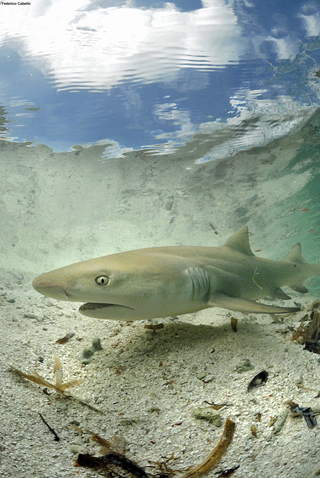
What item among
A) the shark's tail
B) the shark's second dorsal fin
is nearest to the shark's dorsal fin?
the shark's tail

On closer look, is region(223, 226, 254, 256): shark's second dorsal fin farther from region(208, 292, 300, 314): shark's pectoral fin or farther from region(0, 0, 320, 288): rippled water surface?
region(0, 0, 320, 288): rippled water surface

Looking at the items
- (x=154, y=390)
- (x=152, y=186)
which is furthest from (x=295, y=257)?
(x=152, y=186)

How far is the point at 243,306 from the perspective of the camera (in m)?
3.22

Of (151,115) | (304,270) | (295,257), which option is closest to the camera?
(304,270)

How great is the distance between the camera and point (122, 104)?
8664 mm

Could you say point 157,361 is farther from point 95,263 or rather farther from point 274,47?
point 274,47

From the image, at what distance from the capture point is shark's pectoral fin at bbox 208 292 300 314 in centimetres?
301

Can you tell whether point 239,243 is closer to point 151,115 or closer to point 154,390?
point 154,390

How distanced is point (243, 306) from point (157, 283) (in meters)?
1.01

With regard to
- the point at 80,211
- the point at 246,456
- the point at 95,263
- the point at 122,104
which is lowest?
the point at 80,211

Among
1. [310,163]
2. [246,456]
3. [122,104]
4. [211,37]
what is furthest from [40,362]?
[310,163]

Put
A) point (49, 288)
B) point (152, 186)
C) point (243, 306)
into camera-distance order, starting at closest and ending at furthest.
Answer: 1. point (49, 288)
2. point (243, 306)
3. point (152, 186)

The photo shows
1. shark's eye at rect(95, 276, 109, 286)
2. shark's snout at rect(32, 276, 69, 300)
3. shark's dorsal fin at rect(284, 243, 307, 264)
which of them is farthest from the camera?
shark's dorsal fin at rect(284, 243, 307, 264)

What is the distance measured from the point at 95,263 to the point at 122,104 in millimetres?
7201
